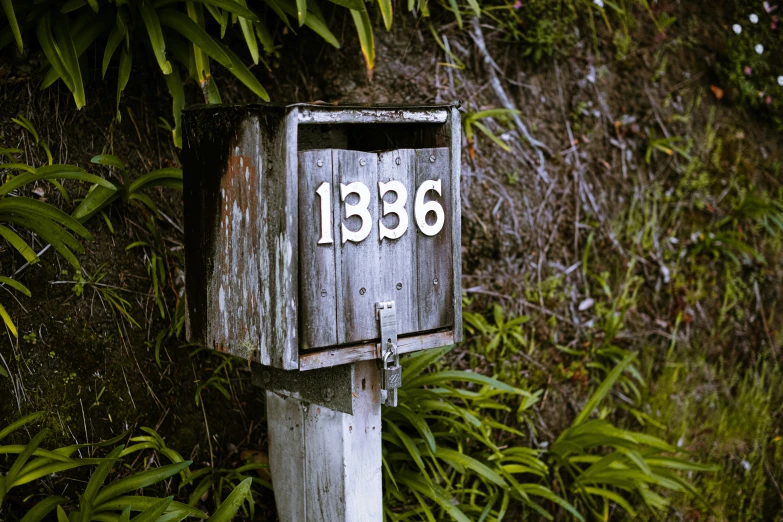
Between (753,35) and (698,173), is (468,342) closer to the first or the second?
(698,173)

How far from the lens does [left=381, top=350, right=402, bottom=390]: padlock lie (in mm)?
1859

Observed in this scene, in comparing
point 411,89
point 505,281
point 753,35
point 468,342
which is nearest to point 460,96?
point 411,89

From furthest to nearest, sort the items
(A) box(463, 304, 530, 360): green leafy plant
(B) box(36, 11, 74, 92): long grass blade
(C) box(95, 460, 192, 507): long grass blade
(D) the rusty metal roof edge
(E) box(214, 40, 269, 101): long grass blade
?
(A) box(463, 304, 530, 360): green leafy plant
(E) box(214, 40, 269, 101): long grass blade
(B) box(36, 11, 74, 92): long grass blade
(C) box(95, 460, 192, 507): long grass blade
(D) the rusty metal roof edge

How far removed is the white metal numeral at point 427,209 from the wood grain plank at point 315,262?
27cm

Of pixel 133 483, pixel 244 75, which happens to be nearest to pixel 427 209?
pixel 244 75

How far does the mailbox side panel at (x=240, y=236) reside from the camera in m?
1.71

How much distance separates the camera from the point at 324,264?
1.74 m

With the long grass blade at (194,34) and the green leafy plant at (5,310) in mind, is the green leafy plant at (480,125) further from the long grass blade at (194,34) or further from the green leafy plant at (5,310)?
the green leafy plant at (5,310)

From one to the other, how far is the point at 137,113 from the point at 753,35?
3633 millimetres

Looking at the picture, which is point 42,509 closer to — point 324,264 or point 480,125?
point 324,264

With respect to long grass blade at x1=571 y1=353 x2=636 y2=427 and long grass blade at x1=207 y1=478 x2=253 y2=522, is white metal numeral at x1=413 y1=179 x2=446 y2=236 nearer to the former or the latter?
long grass blade at x1=207 y1=478 x2=253 y2=522

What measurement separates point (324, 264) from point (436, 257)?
14.4 inches

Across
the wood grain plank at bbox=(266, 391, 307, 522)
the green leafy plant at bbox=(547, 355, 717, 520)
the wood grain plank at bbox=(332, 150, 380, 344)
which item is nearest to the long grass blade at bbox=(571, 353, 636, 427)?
the green leafy plant at bbox=(547, 355, 717, 520)

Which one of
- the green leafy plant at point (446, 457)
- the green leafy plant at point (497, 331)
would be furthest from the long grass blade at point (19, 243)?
the green leafy plant at point (497, 331)
